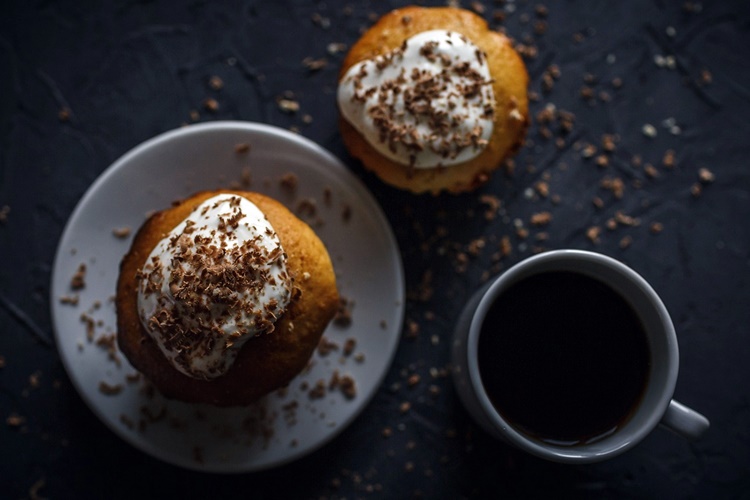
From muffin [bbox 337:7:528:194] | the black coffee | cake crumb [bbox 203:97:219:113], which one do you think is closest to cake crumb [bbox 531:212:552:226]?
muffin [bbox 337:7:528:194]

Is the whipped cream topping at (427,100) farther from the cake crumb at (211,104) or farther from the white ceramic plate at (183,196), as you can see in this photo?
the cake crumb at (211,104)

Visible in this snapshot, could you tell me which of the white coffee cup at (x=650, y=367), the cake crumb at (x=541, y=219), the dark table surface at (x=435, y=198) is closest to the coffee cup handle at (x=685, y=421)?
the white coffee cup at (x=650, y=367)

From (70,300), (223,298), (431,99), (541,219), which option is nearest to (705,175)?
(541,219)

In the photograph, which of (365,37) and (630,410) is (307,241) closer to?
(365,37)

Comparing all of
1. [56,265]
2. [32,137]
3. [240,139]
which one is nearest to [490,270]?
[240,139]

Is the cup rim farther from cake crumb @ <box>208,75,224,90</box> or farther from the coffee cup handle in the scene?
cake crumb @ <box>208,75,224,90</box>

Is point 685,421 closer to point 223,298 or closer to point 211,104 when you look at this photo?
point 223,298
